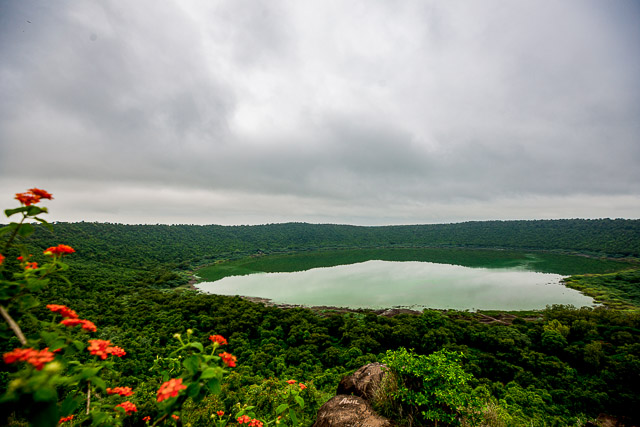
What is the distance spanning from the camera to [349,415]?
5.77 metres

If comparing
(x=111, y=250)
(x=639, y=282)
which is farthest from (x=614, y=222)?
(x=111, y=250)

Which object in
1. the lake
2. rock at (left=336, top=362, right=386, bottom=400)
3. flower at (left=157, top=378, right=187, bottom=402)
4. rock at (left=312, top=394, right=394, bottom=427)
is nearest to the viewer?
flower at (left=157, top=378, right=187, bottom=402)

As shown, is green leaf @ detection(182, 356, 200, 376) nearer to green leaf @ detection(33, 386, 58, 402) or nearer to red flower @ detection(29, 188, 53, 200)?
green leaf @ detection(33, 386, 58, 402)

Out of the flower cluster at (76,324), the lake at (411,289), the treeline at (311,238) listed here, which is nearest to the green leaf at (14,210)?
the flower cluster at (76,324)

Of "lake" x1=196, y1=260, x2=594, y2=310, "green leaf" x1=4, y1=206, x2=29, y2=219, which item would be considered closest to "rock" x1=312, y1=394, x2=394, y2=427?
"green leaf" x1=4, y1=206, x2=29, y2=219

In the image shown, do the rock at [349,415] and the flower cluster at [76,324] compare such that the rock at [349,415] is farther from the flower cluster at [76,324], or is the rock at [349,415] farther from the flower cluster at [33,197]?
the flower cluster at [33,197]

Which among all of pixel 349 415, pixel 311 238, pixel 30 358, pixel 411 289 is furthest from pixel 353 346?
pixel 311 238

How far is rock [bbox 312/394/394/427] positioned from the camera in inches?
216

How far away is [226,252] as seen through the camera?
103 m

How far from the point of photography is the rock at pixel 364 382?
6.63m

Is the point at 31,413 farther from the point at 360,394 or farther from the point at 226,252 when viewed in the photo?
the point at 226,252

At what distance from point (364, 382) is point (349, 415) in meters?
1.34

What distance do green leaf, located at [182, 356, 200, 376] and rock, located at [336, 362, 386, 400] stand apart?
584 cm

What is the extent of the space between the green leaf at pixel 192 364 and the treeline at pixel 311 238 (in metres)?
80.9
